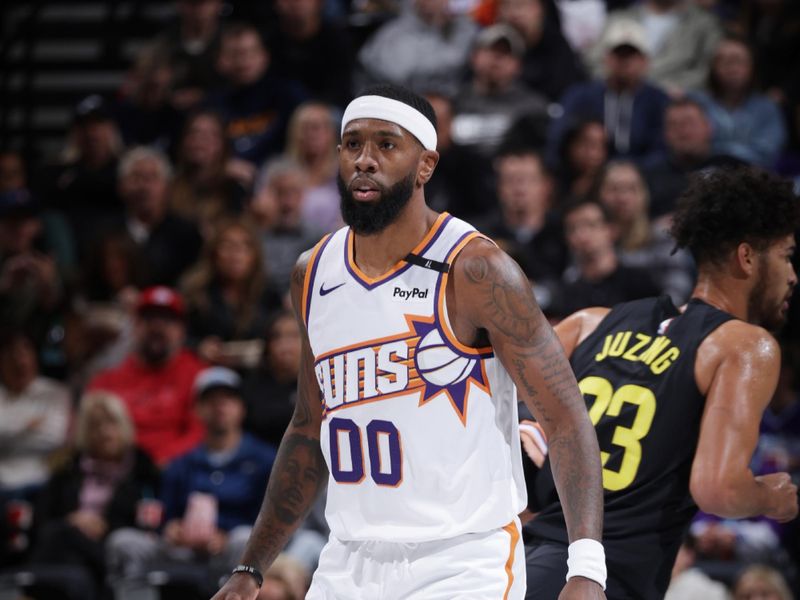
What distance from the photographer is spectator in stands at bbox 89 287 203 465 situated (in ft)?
28.0

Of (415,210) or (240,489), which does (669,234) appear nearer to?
(415,210)

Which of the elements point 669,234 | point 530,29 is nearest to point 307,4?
point 530,29

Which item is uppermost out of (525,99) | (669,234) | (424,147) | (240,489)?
(525,99)

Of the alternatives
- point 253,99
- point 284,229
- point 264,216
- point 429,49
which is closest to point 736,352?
point 284,229

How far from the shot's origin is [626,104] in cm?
967

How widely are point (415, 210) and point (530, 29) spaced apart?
22.8 ft

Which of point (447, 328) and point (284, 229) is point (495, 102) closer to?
point (284, 229)

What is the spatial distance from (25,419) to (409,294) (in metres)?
5.71

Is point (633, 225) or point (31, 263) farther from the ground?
point (31, 263)

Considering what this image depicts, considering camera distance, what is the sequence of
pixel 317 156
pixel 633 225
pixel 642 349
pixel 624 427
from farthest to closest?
pixel 317 156, pixel 633 225, pixel 642 349, pixel 624 427

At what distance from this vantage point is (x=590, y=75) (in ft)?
35.3

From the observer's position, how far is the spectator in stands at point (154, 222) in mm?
9617

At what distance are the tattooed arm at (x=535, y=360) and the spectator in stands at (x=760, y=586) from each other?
3198 millimetres

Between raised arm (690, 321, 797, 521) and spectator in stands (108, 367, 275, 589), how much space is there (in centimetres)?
384
